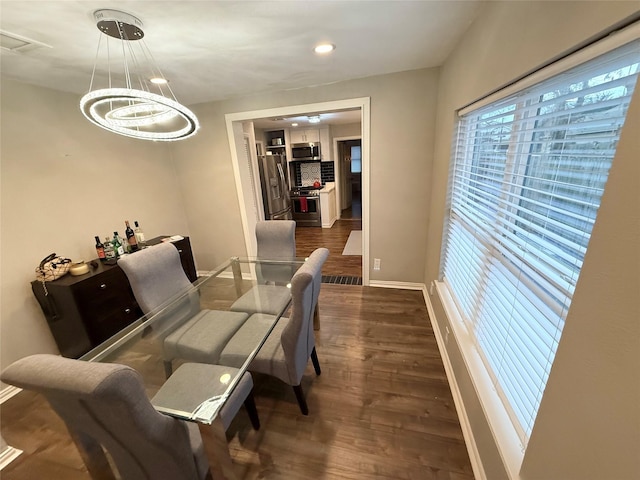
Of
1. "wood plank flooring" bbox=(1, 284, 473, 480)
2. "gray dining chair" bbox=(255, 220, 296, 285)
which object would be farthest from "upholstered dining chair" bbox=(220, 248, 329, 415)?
"gray dining chair" bbox=(255, 220, 296, 285)

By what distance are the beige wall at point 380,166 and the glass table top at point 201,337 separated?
3.77 ft

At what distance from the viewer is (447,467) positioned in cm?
133

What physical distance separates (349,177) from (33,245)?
276 inches

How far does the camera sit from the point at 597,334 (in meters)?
0.59

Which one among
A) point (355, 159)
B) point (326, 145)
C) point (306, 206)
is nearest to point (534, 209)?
point (306, 206)

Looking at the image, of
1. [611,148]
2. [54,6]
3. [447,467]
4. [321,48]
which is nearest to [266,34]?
[321,48]

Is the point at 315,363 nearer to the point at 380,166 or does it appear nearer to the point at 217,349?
the point at 217,349

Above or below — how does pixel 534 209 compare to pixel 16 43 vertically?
below

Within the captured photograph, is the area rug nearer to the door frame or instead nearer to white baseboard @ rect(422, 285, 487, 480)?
the door frame

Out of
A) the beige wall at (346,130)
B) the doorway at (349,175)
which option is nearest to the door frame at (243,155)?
the doorway at (349,175)

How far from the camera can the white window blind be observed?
72 centimetres

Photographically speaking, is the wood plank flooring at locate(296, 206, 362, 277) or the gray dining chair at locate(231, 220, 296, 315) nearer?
the gray dining chair at locate(231, 220, 296, 315)

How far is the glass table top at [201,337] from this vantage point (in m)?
1.19

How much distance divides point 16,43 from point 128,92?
3.66 feet
